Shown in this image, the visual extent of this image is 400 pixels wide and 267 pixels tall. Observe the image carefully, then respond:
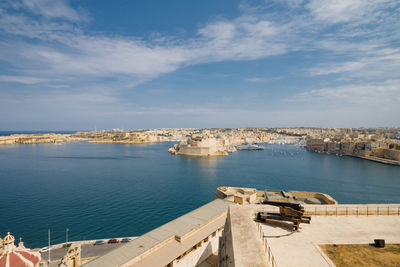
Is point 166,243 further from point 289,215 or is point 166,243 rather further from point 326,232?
point 326,232

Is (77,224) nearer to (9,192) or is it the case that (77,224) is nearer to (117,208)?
(117,208)

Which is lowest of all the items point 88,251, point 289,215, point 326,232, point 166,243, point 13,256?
point 88,251

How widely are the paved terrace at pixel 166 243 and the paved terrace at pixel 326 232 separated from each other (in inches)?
117

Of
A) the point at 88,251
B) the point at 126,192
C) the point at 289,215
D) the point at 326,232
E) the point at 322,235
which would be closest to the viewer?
the point at 322,235

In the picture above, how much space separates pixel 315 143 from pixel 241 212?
74983 mm

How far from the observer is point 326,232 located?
17.8 ft

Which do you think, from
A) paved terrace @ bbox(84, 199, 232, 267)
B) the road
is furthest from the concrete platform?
the road

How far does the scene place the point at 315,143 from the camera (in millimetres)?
71500

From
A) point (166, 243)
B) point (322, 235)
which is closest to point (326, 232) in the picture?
point (322, 235)

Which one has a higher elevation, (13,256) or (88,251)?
(13,256)

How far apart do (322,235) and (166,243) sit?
4742 mm

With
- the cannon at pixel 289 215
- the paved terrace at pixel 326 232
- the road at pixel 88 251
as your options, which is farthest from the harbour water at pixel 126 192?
the paved terrace at pixel 326 232

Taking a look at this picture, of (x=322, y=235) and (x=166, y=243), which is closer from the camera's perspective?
(x=322, y=235)

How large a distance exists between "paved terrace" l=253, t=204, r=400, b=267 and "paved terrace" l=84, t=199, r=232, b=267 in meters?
2.98
